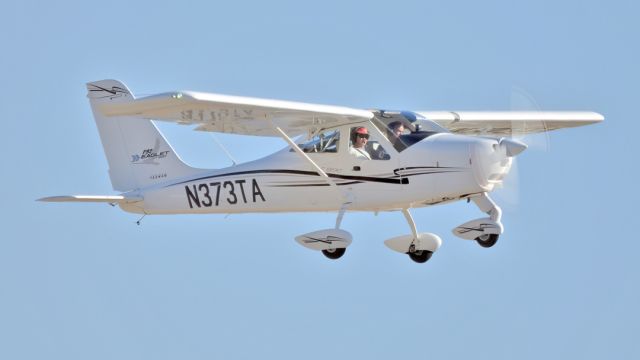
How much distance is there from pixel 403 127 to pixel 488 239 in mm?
2111

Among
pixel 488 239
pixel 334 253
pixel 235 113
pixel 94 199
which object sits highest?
pixel 235 113

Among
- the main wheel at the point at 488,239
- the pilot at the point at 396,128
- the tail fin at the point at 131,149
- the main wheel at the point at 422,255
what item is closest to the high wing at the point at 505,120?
the pilot at the point at 396,128

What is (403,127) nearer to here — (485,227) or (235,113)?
(485,227)

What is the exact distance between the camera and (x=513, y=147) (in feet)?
64.8

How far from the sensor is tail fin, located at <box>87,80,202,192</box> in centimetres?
2306

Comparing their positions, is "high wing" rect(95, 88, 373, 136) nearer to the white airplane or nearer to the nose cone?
the white airplane

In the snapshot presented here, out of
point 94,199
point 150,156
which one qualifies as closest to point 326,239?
point 94,199

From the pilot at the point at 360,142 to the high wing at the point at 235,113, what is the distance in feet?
0.58

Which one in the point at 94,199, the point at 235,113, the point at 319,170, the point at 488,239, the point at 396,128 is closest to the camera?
the point at 235,113

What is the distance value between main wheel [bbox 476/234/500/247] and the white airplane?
0.6 inches

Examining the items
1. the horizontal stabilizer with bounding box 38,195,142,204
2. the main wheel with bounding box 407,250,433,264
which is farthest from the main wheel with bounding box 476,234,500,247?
the horizontal stabilizer with bounding box 38,195,142,204

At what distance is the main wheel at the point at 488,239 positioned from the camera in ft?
68.1

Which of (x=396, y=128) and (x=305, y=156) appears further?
(x=305, y=156)

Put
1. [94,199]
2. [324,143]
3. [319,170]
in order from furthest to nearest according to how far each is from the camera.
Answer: [94,199] < [324,143] < [319,170]
